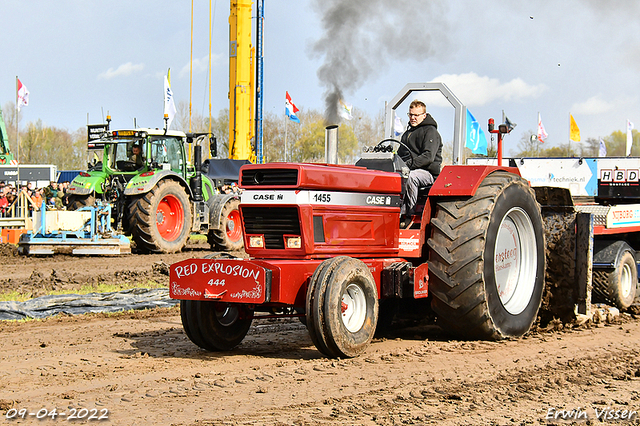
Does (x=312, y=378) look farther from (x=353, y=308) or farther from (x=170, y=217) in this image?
(x=170, y=217)

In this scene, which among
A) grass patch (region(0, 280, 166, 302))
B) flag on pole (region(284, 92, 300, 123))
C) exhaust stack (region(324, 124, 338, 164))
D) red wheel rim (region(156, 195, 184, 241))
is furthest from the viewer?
flag on pole (region(284, 92, 300, 123))

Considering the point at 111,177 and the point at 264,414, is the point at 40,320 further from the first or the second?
the point at 111,177

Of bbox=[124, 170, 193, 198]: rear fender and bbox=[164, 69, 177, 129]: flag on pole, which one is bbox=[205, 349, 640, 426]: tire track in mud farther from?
bbox=[164, 69, 177, 129]: flag on pole

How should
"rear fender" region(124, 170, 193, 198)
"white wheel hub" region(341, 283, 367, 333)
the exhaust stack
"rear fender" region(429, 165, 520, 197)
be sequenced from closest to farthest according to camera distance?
1. "white wheel hub" region(341, 283, 367, 333)
2. "rear fender" region(429, 165, 520, 197)
3. the exhaust stack
4. "rear fender" region(124, 170, 193, 198)

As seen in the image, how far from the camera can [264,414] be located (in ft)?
12.7

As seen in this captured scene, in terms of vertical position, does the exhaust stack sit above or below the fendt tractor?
above

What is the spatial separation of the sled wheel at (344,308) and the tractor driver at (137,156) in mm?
10724

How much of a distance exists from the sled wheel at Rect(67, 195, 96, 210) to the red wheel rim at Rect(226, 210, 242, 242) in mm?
3095

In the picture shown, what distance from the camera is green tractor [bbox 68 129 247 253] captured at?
1430 cm

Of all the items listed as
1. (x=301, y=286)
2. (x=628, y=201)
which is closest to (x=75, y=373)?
(x=301, y=286)

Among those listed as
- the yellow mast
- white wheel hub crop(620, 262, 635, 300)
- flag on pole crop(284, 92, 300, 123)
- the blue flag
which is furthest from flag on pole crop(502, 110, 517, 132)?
flag on pole crop(284, 92, 300, 123)

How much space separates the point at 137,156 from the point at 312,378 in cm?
1139

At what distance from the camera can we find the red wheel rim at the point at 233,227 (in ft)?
53.4

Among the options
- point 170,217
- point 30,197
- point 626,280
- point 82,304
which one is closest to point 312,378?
point 82,304
